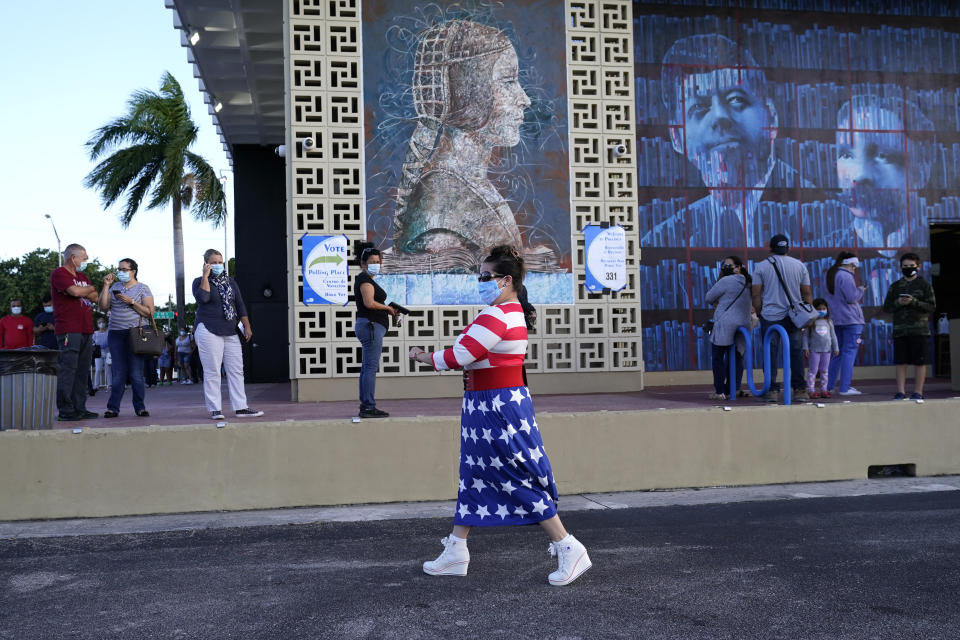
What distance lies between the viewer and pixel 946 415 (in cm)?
855

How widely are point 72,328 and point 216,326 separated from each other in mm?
1633

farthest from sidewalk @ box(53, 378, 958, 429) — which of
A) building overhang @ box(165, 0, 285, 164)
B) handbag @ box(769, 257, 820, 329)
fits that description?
building overhang @ box(165, 0, 285, 164)

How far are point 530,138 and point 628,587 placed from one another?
904 cm

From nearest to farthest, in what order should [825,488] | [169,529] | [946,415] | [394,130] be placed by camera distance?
1. [169,529]
2. [825,488]
3. [946,415]
4. [394,130]

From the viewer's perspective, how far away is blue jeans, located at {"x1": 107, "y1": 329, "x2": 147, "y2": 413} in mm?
9586

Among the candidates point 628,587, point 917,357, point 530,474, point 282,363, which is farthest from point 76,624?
point 282,363

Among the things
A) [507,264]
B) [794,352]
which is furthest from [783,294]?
[507,264]

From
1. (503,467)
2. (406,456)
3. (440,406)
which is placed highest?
(503,467)

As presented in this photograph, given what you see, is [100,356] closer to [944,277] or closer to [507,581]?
[507,581]

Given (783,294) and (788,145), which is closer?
(783,294)

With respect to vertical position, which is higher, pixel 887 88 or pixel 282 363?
pixel 887 88

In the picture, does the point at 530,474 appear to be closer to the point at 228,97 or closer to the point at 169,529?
the point at 169,529

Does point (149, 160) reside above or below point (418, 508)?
above

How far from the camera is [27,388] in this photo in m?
7.42
